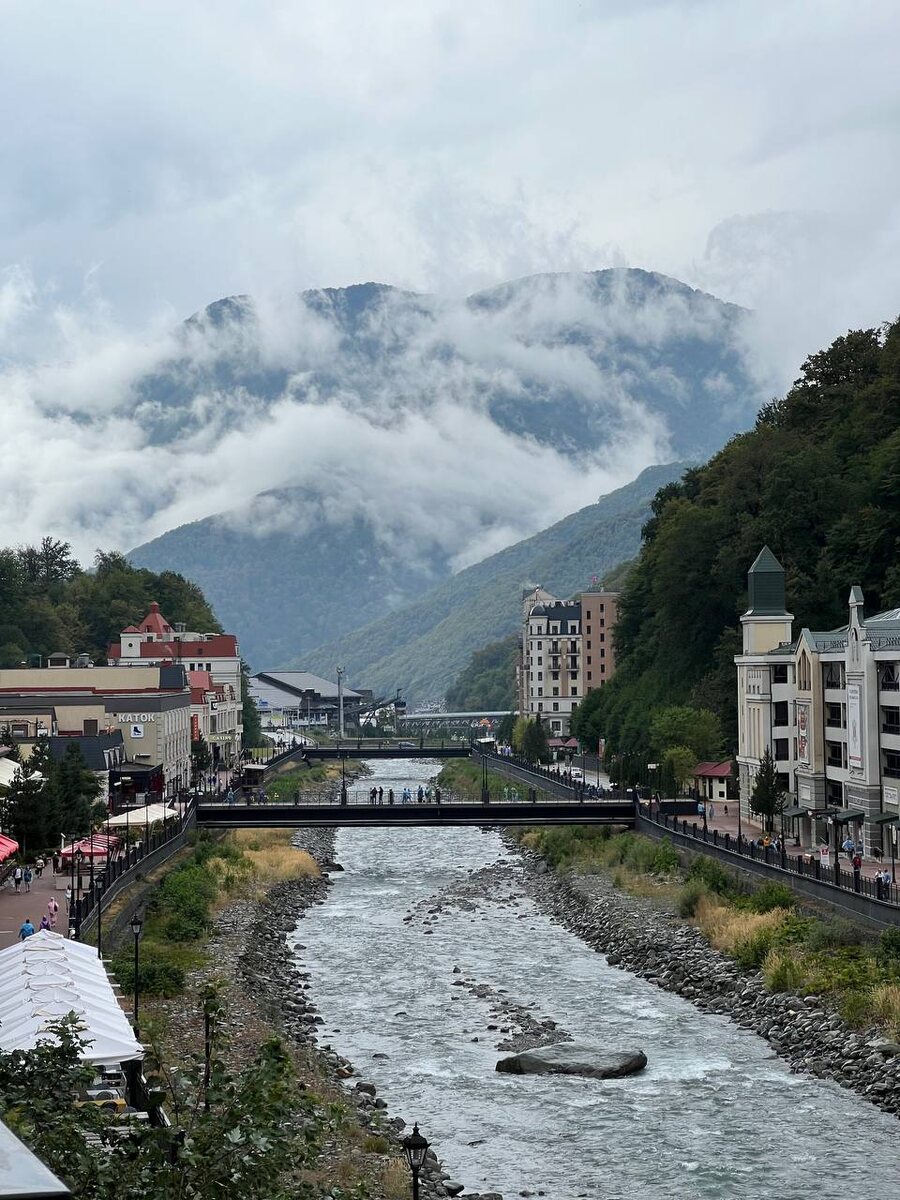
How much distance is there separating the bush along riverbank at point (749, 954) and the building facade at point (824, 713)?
21.3 ft

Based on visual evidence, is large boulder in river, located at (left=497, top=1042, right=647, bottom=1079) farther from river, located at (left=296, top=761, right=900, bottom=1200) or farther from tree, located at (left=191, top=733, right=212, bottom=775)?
tree, located at (left=191, top=733, right=212, bottom=775)

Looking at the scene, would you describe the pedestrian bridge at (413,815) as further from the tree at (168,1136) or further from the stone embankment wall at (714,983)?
the tree at (168,1136)

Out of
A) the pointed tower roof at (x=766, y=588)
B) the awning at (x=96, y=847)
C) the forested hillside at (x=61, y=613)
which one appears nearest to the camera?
the awning at (x=96, y=847)

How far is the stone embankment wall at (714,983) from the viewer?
41938 mm

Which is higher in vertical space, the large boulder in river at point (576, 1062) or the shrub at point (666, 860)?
the shrub at point (666, 860)

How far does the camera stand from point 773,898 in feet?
197

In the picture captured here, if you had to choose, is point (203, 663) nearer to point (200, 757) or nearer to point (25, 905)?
point (200, 757)

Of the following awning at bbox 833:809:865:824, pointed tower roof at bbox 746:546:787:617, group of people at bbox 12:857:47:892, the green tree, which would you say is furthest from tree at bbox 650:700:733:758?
group of people at bbox 12:857:47:892

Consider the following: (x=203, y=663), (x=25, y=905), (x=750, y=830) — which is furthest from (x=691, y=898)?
(x=203, y=663)

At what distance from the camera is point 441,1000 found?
5303 cm

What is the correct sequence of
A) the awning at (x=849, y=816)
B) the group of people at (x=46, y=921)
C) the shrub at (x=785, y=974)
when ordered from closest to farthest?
1. the group of people at (x=46, y=921)
2. the shrub at (x=785, y=974)
3. the awning at (x=849, y=816)

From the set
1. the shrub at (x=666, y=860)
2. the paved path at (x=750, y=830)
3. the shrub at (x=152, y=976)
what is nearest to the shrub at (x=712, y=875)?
the paved path at (x=750, y=830)

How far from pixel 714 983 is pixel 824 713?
2594cm

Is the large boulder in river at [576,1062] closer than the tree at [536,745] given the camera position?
Yes
